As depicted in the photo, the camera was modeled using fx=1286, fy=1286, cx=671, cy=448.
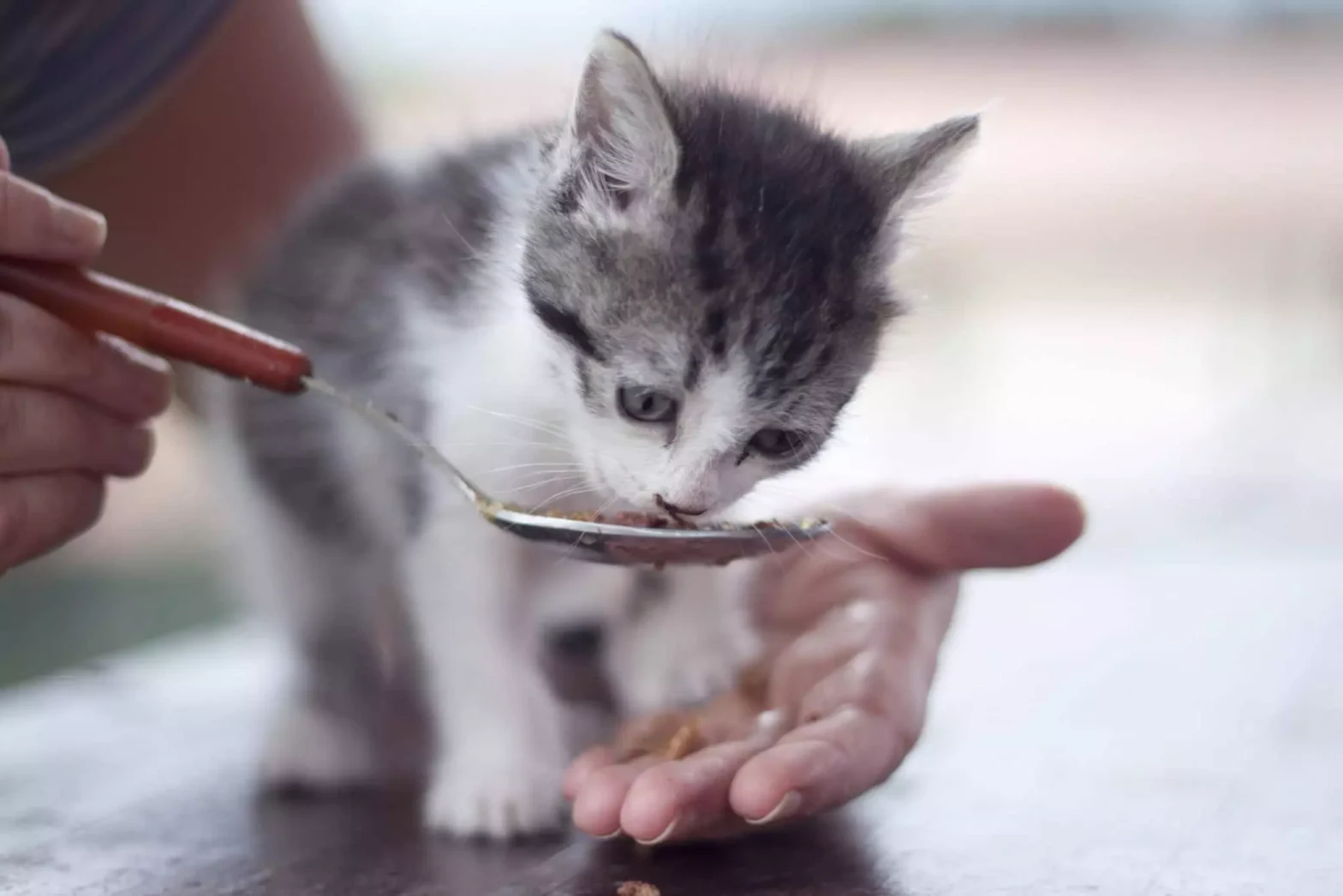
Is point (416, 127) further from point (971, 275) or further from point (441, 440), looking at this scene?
point (971, 275)

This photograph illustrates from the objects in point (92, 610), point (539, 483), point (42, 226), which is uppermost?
point (42, 226)

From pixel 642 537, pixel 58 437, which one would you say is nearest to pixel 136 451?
pixel 58 437

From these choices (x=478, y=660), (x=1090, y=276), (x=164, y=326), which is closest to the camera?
(x=164, y=326)

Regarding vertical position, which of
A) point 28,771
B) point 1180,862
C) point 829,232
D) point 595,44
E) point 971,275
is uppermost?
point 971,275

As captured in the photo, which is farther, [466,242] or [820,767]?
[466,242]

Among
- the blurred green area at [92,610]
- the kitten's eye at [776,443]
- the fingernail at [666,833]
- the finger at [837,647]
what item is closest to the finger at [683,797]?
the fingernail at [666,833]

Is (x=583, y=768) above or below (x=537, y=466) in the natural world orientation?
below

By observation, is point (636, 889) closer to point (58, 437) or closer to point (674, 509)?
point (674, 509)

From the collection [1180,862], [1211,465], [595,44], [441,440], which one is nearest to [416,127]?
[441,440]
